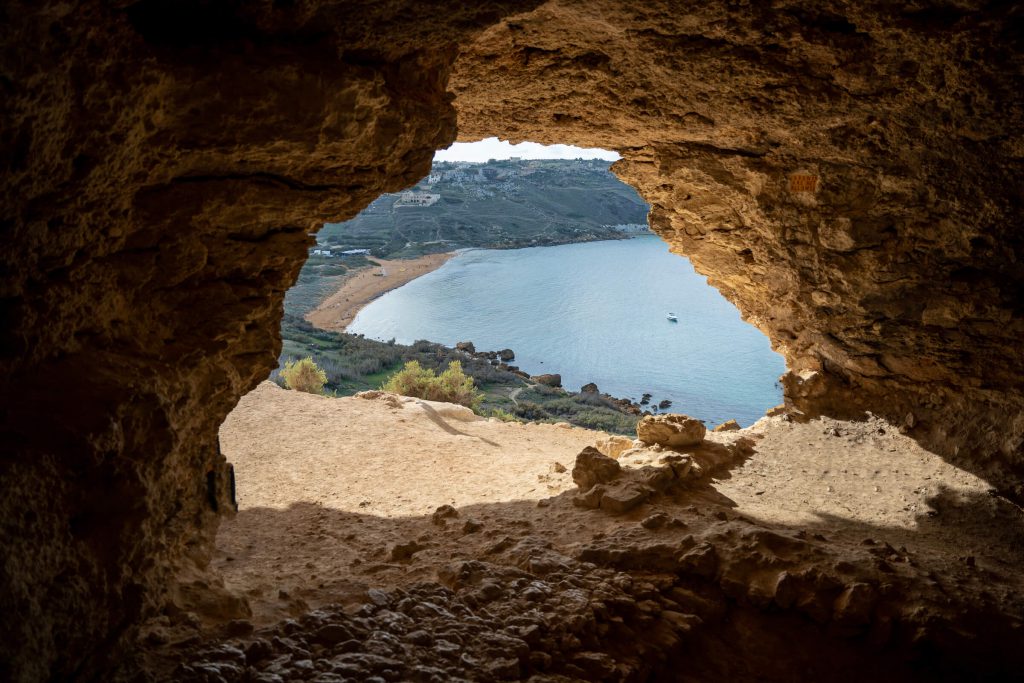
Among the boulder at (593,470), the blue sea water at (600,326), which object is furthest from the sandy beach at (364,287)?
the boulder at (593,470)

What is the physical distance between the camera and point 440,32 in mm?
3879

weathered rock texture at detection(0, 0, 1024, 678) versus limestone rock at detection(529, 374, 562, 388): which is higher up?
weathered rock texture at detection(0, 0, 1024, 678)

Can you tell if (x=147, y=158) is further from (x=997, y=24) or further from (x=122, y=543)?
→ (x=997, y=24)

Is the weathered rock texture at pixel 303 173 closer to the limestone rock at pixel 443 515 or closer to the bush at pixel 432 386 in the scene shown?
the limestone rock at pixel 443 515

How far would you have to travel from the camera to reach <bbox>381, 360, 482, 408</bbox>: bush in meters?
17.2

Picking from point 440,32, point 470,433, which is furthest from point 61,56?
point 470,433

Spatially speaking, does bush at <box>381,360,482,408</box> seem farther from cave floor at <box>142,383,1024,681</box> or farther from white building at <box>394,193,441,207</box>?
white building at <box>394,193,441,207</box>

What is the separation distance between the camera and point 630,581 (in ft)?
16.1

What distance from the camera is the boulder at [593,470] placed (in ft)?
24.0

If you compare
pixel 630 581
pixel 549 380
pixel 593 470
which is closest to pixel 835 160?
pixel 593 470

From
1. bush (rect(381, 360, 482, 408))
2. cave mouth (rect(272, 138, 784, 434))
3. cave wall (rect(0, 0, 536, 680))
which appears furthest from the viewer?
cave mouth (rect(272, 138, 784, 434))

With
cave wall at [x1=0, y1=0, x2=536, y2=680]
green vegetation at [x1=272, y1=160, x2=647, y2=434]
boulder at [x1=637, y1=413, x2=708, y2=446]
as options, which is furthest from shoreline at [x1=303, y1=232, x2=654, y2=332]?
cave wall at [x1=0, y1=0, x2=536, y2=680]

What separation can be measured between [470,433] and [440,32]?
9.77 m

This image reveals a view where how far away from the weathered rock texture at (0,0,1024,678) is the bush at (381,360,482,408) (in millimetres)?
10128
